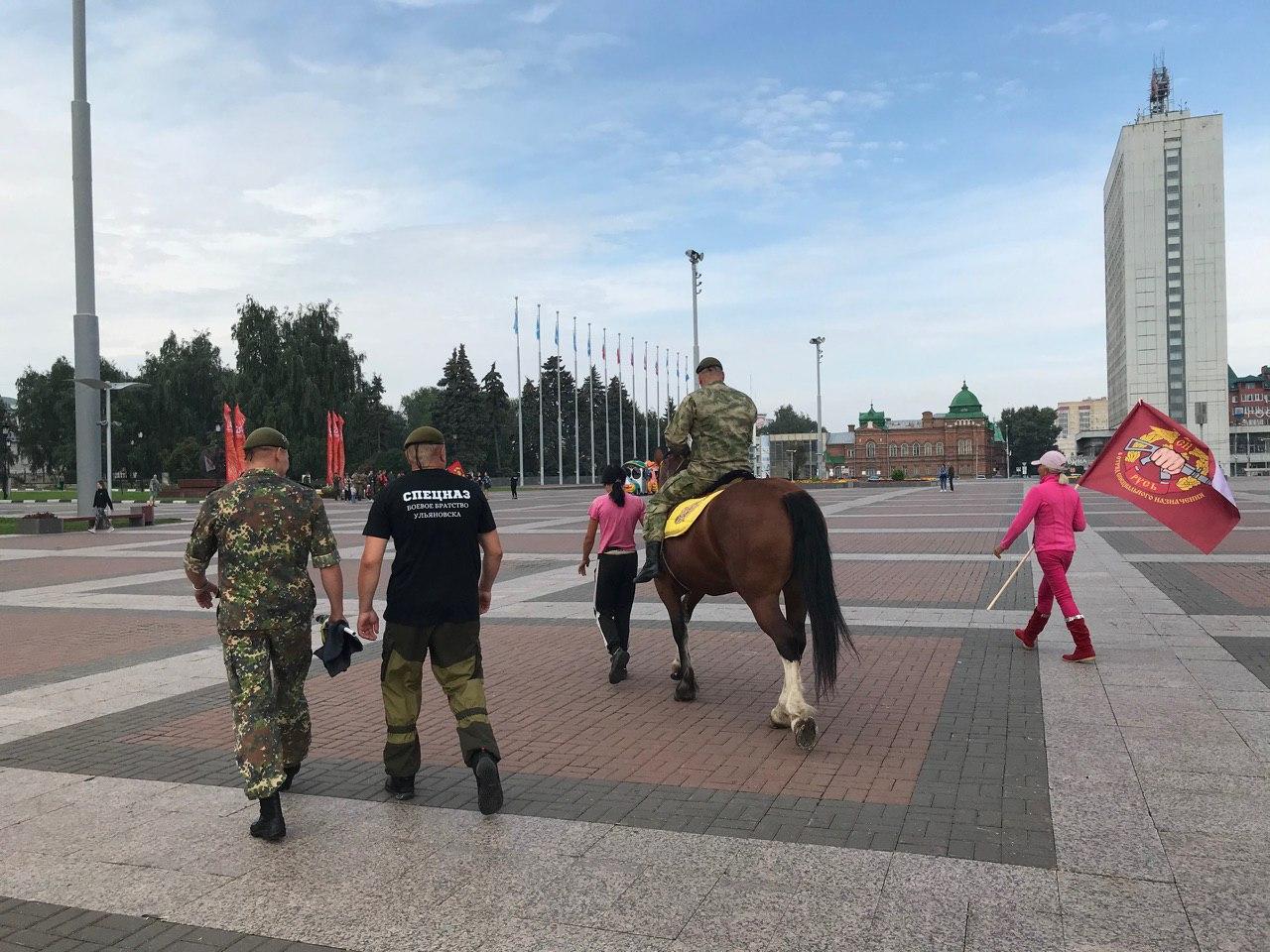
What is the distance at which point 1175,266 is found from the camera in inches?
4995

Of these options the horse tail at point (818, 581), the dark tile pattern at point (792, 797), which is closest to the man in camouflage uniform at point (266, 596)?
the dark tile pattern at point (792, 797)

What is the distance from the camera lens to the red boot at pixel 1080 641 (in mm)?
7598

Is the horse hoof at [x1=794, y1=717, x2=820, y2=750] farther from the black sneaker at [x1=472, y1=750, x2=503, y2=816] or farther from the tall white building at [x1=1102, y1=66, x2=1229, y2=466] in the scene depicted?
the tall white building at [x1=1102, y1=66, x2=1229, y2=466]

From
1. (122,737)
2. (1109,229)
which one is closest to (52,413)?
(122,737)

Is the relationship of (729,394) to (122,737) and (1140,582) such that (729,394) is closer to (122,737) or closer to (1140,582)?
(122,737)

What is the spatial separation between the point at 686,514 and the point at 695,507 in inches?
3.5

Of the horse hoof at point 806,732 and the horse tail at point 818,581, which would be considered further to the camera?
the horse tail at point 818,581

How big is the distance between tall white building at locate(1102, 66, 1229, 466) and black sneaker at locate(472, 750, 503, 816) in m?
137

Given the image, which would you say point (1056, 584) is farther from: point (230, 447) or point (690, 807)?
point (230, 447)

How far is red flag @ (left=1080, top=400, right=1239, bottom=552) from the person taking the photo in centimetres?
827

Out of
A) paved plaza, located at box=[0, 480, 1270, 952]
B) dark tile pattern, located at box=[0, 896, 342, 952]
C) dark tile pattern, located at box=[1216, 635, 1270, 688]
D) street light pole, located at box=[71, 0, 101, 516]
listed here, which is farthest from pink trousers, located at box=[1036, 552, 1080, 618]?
street light pole, located at box=[71, 0, 101, 516]

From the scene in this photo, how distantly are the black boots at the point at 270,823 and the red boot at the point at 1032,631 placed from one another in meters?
6.12

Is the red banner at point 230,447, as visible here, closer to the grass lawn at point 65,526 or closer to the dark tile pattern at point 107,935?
the grass lawn at point 65,526

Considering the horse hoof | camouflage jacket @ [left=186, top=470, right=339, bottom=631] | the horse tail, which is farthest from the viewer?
the horse tail
